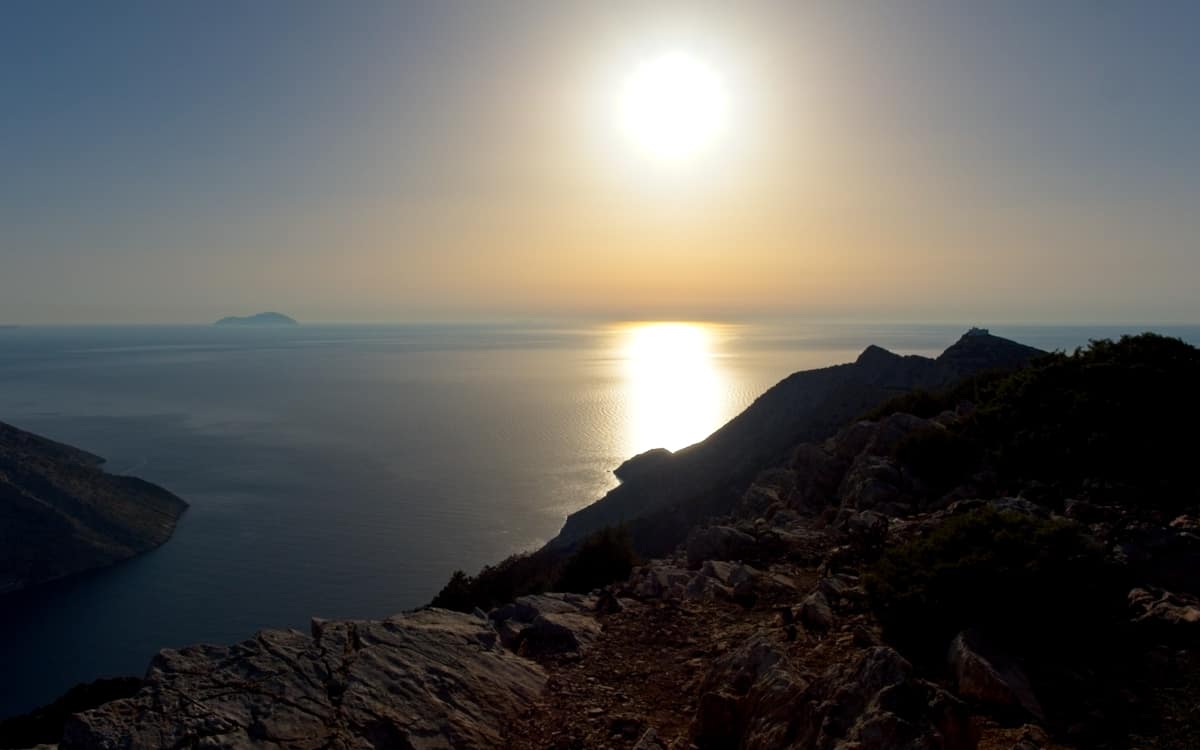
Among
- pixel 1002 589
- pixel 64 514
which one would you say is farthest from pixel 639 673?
pixel 64 514

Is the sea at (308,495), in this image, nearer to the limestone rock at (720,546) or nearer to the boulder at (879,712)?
the limestone rock at (720,546)

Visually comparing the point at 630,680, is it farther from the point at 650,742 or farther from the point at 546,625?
the point at 650,742

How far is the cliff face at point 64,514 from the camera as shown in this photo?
72000 millimetres

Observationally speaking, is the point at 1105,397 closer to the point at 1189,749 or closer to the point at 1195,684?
the point at 1195,684

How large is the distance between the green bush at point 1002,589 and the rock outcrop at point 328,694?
5.59m

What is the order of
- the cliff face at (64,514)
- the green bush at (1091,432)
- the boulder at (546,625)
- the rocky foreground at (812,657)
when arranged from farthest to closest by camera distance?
the cliff face at (64,514)
the green bush at (1091,432)
the boulder at (546,625)
the rocky foreground at (812,657)

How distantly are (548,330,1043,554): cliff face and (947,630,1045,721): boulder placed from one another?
120 ft

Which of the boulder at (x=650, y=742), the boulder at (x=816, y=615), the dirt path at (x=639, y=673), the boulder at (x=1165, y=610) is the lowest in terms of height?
the dirt path at (x=639, y=673)

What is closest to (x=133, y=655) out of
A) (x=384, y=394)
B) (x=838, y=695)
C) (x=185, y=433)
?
(x=838, y=695)

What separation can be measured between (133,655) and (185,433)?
273ft

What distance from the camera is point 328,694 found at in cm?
892

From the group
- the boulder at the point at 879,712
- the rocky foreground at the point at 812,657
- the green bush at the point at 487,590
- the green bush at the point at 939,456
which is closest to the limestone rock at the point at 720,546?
the rocky foreground at the point at 812,657

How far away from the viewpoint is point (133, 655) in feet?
178

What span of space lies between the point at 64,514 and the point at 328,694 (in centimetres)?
9089
